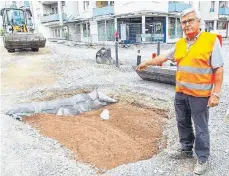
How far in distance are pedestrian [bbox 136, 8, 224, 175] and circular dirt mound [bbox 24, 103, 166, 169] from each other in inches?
43.4

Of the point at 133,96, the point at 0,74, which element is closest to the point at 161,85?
the point at 133,96

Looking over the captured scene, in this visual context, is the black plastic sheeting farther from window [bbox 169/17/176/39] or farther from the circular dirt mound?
window [bbox 169/17/176/39]

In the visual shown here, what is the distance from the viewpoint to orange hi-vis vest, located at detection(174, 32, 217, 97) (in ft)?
10.1

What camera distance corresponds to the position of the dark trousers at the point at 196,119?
327 cm

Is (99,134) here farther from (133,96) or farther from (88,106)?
(133,96)

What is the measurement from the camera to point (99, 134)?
496 cm

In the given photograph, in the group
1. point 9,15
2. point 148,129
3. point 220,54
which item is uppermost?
point 9,15

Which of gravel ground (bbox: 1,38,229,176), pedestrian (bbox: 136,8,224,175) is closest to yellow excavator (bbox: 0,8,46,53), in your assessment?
gravel ground (bbox: 1,38,229,176)

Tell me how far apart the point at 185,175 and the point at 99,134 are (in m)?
1.98

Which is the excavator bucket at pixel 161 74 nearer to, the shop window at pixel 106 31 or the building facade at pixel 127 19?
the building facade at pixel 127 19

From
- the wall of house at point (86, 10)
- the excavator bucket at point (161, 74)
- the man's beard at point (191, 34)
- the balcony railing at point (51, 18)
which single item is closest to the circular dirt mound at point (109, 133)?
the man's beard at point (191, 34)

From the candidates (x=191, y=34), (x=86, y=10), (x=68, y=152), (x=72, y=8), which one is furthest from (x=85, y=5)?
(x=191, y=34)

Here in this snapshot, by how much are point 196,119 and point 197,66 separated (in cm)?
66

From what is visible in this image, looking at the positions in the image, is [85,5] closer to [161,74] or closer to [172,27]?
[172,27]
